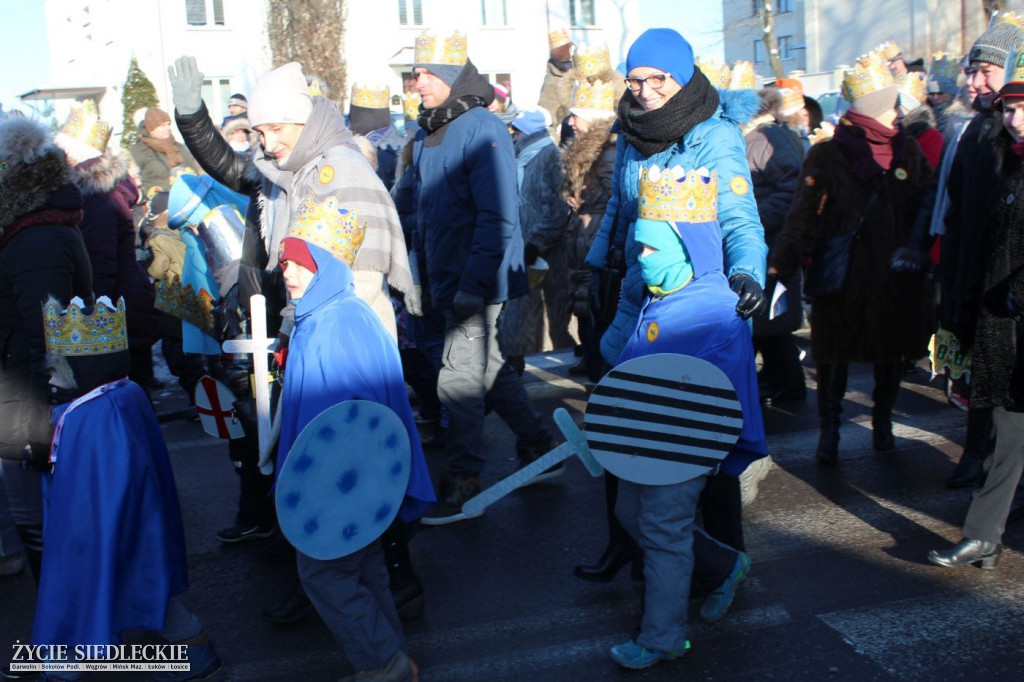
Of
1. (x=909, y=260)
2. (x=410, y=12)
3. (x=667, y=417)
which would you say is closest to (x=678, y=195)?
(x=667, y=417)

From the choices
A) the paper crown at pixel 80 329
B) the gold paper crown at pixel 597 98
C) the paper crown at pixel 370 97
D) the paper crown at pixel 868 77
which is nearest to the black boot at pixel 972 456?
the paper crown at pixel 868 77

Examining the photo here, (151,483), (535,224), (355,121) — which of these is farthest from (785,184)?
(151,483)

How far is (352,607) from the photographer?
3.34m

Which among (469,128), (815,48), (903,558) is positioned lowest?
(903,558)

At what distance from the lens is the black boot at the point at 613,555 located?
4.25 metres

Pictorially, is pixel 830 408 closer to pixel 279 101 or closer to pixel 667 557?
pixel 667 557

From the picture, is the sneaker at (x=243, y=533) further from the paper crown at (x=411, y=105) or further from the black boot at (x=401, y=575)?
the paper crown at (x=411, y=105)

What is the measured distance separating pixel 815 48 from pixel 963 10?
34.9ft

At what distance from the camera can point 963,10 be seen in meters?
38.8

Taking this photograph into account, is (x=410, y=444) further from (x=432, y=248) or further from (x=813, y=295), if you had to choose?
(x=813, y=295)

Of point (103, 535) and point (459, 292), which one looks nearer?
point (103, 535)

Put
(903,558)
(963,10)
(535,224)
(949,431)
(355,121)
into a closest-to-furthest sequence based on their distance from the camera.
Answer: (903,558) < (949,431) < (535,224) < (355,121) < (963,10)

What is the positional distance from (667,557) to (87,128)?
458 cm

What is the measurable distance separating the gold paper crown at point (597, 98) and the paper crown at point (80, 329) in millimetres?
3983
